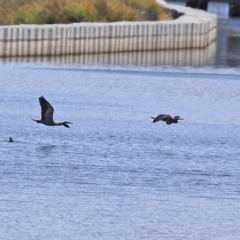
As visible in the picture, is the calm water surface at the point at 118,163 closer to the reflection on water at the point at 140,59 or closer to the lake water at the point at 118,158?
the lake water at the point at 118,158

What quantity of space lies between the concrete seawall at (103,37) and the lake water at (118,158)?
3506mm

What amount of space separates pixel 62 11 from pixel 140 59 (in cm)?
444

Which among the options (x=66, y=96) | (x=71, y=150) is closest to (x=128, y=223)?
(x=71, y=150)

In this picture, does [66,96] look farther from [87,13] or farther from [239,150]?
[87,13]

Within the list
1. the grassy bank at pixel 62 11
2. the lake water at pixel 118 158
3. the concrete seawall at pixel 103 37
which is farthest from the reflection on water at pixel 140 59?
the lake water at pixel 118 158

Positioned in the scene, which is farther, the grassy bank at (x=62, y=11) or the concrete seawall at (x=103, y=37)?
the grassy bank at (x=62, y=11)

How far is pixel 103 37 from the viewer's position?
4016 centimetres

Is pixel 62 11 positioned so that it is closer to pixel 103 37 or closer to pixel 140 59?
pixel 103 37

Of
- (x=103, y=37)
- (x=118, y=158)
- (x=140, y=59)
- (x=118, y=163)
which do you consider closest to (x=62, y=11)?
(x=103, y=37)

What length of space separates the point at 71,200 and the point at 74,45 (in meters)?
23.4

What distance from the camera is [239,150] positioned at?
67.0 feet

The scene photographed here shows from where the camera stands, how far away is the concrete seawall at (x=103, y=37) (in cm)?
3653

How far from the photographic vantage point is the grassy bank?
135ft

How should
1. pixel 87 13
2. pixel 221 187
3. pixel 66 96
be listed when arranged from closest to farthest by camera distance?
pixel 221 187, pixel 66 96, pixel 87 13
